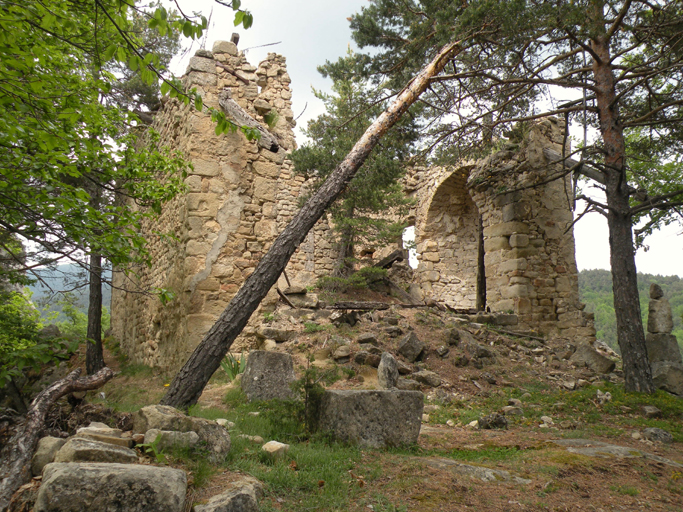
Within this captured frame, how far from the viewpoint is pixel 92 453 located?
230 centimetres

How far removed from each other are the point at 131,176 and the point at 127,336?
5969 millimetres

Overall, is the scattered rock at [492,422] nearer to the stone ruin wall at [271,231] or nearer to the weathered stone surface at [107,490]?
the stone ruin wall at [271,231]

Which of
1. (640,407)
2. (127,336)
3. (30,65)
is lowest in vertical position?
(640,407)

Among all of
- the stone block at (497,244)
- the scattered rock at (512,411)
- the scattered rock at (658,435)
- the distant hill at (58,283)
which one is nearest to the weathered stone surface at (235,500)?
the distant hill at (58,283)

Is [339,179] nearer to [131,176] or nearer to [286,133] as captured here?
[131,176]

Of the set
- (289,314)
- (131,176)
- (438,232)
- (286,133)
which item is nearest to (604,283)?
(438,232)

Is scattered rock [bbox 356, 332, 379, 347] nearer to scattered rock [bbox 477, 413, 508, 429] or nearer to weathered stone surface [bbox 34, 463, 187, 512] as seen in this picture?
scattered rock [bbox 477, 413, 508, 429]

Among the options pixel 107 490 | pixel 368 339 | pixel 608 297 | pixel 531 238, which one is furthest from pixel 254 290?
pixel 608 297

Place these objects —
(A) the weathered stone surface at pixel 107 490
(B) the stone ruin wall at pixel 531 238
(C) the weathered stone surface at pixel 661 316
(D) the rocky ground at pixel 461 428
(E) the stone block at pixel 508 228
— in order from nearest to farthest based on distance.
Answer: (A) the weathered stone surface at pixel 107 490 < (D) the rocky ground at pixel 461 428 < (C) the weathered stone surface at pixel 661 316 < (B) the stone ruin wall at pixel 531 238 < (E) the stone block at pixel 508 228

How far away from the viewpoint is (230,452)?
3.12m

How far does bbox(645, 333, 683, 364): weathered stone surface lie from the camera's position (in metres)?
7.07

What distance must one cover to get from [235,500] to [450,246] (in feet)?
44.1

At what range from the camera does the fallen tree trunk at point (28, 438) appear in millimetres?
2412

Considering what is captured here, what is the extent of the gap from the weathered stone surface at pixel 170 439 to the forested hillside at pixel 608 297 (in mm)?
31936
